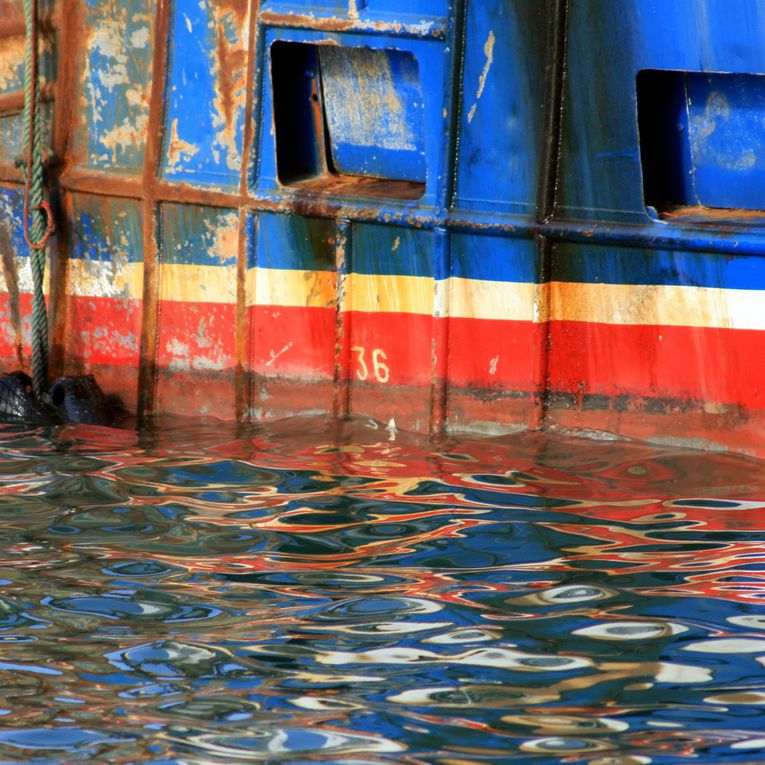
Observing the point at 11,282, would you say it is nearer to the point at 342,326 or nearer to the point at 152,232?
the point at 152,232

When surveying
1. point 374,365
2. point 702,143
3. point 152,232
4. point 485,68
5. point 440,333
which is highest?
point 485,68

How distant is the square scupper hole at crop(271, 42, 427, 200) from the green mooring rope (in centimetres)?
87

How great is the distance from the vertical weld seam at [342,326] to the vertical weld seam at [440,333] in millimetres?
306

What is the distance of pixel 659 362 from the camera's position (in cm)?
411

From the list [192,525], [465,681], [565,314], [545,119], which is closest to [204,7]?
[545,119]

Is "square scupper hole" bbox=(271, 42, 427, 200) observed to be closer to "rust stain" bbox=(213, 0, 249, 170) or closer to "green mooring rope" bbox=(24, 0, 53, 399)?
"rust stain" bbox=(213, 0, 249, 170)

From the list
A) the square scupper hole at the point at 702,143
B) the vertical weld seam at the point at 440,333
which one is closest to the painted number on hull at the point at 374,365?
the vertical weld seam at the point at 440,333

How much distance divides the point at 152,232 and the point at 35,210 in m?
0.43

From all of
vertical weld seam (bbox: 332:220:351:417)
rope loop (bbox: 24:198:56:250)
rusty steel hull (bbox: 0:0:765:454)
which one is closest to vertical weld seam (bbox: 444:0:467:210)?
rusty steel hull (bbox: 0:0:765:454)

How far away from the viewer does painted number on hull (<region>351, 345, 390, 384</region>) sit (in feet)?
14.5

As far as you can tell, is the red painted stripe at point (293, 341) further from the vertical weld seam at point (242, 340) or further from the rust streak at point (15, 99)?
the rust streak at point (15, 99)

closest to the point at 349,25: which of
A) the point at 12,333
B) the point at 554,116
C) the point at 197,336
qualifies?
the point at 554,116

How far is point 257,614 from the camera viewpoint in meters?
2.92

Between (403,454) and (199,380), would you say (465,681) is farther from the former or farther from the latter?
(199,380)
